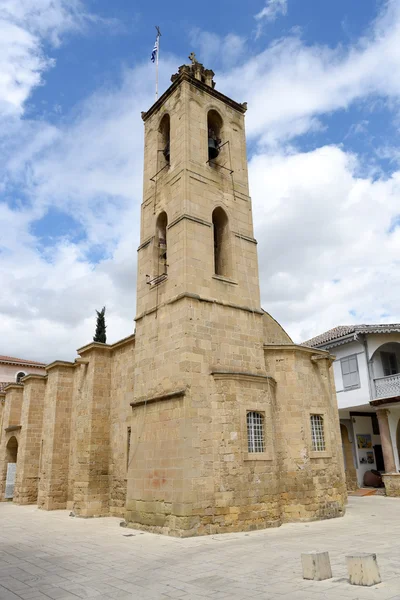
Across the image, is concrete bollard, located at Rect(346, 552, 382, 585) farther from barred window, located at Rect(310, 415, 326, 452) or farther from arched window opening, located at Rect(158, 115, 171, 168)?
arched window opening, located at Rect(158, 115, 171, 168)

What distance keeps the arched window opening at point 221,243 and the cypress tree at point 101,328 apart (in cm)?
2324

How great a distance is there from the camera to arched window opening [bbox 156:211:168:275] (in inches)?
610

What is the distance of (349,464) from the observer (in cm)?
2422

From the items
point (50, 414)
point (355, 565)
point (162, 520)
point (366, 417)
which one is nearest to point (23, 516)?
point (50, 414)

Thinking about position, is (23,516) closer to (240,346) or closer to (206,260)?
(240,346)

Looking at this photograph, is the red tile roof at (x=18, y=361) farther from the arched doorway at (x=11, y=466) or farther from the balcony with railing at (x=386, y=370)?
the balcony with railing at (x=386, y=370)

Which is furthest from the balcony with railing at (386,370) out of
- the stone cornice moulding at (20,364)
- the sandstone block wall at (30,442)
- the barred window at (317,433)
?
the stone cornice moulding at (20,364)

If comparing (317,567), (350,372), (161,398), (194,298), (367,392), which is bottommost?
(317,567)

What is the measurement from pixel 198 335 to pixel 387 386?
13.0 m

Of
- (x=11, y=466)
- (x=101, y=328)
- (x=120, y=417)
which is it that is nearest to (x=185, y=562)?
(x=120, y=417)

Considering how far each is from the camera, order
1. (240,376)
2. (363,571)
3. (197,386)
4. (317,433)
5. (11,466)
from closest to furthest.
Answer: (363,571) < (197,386) < (240,376) < (317,433) < (11,466)

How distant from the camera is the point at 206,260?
13.8 meters

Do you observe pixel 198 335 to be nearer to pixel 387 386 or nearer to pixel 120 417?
pixel 120 417

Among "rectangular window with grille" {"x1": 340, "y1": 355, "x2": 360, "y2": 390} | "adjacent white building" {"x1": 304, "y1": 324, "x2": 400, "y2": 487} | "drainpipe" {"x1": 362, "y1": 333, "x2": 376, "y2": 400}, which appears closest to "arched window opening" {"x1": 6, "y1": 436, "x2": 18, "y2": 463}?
"adjacent white building" {"x1": 304, "y1": 324, "x2": 400, "y2": 487}
